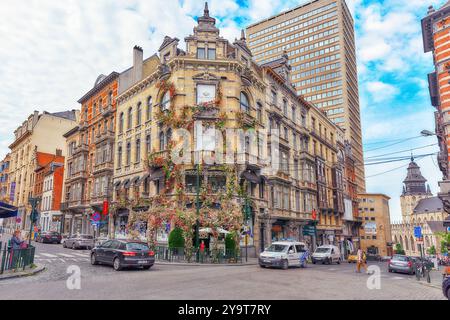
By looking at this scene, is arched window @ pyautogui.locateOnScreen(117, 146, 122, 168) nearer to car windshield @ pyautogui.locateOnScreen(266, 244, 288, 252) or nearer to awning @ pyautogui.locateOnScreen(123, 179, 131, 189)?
awning @ pyautogui.locateOnScreen(123, 179, 131, 189)

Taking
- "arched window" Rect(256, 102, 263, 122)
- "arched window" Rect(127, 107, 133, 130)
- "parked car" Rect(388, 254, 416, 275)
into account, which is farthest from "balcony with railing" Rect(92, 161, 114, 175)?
"parked car" Rect(388, 254, 416, 275)

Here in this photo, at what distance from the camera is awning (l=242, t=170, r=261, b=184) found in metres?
26.5

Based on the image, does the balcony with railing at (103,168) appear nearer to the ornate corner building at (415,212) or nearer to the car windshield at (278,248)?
the car windshield at (278,248)

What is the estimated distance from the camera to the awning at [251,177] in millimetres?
26531

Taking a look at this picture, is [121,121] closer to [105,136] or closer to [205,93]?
[105,136]

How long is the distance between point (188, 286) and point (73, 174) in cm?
3493

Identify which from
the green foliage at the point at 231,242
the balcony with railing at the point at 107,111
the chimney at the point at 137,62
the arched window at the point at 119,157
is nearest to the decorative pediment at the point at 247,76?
the chimney at the point at 137,62

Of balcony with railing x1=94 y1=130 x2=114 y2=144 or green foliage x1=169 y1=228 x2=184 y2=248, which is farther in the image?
balcony with railing x1=94 y1=130 x2=114 y2=144

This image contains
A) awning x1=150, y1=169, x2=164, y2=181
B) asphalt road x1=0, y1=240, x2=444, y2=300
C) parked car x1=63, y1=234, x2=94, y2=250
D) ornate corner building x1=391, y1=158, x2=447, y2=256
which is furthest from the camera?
ornate corner building x1=391, y1=158, x2=447, y2=256

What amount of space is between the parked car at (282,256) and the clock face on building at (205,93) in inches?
504

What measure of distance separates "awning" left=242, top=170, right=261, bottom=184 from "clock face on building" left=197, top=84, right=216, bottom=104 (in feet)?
21.8

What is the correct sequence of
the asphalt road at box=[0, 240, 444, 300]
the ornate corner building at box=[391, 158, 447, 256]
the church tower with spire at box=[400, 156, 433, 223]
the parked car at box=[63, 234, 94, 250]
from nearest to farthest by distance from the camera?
the asphalt road at box=[0, 240, 444, 300] < the parked car at box=[63, 234, 94, 250] < the ornate corner building at box=[391, 158, 447, 256] < the church tower with spire at box=[400, 156, 433, 223]
